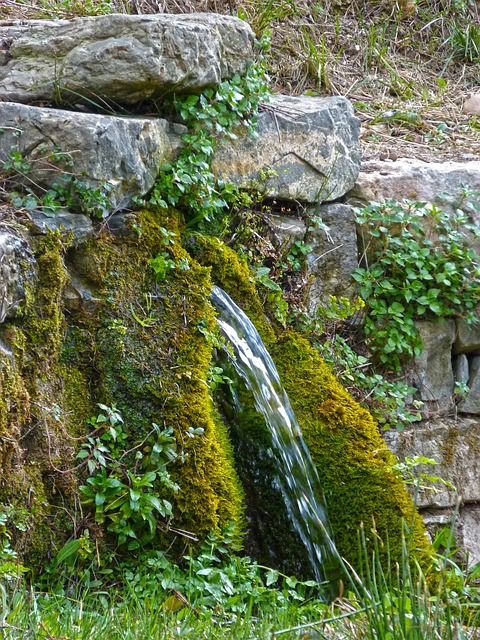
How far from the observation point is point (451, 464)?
4973mm

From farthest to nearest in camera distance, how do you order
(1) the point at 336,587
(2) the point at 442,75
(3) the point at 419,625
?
(2) the point at 442,75 < (1) the point at 336,587 < (3) the point at 419,625

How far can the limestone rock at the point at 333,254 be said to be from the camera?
4789 mm

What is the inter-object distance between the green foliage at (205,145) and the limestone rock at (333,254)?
626 mm

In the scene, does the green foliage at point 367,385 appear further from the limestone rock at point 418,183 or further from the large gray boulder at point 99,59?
the large gray boulder at point 99,59

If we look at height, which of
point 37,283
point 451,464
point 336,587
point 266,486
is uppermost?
point 37,283

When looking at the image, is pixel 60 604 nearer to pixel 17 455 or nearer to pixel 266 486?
pixel 17 455

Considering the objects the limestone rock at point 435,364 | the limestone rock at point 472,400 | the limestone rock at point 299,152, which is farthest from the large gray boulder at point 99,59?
the limestone rock at point 472,400

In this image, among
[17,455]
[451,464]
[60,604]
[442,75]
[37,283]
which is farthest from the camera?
[442,75]

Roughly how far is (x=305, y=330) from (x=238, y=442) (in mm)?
1000

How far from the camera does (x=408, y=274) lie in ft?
16.0

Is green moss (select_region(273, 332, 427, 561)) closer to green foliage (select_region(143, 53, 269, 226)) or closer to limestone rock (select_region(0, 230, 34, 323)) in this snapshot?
green foliage (select_region(143, 53, 269, 226))

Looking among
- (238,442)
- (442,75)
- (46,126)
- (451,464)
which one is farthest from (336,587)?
(442,75)

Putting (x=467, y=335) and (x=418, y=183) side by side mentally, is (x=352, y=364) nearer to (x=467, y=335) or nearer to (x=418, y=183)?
(x=467, y=335)

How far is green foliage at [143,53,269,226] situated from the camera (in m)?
4.00
